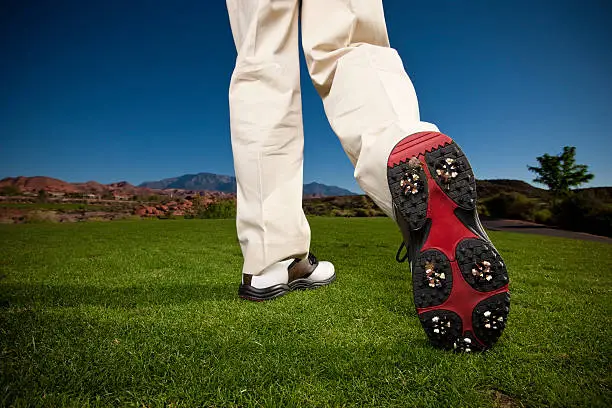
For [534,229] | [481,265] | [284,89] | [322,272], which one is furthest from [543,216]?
[481,265]

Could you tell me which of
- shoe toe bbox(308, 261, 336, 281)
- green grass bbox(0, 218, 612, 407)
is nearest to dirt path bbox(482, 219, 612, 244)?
green grass bbox(0, 218, 612, 407)

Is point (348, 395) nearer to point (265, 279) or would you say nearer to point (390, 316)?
point (390, 316)

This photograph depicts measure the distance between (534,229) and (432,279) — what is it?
19.4ft

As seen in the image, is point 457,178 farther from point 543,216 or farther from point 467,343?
point 543,216

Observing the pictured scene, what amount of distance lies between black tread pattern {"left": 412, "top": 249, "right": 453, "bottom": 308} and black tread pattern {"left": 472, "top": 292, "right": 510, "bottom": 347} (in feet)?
0.29

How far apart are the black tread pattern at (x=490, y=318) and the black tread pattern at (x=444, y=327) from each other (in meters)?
0.04

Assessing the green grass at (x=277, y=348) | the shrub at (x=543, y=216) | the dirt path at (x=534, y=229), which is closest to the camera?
the green grass at (x=277, y=348)

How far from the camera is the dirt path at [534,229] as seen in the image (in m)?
5.03

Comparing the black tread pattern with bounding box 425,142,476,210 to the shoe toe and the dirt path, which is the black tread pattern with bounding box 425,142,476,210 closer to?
the shoe toe

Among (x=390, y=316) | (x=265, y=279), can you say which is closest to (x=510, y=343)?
(x=390, y=316)

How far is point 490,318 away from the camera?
95 centimetres

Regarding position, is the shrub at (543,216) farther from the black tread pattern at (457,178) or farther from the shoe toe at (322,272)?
the black tread pattern at (457,178)

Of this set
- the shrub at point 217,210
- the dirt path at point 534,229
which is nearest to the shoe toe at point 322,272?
the dirt path at point 534,229

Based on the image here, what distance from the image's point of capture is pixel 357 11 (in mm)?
1320
